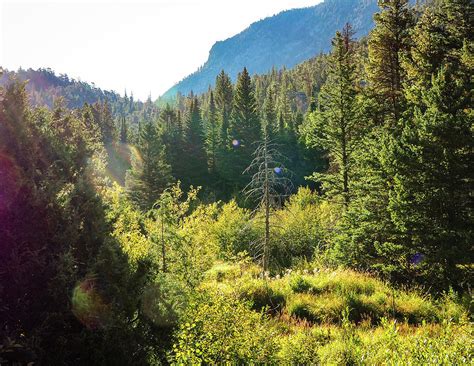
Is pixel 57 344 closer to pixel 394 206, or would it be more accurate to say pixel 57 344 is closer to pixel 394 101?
pixel 394 206

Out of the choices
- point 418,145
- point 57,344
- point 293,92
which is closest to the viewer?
point 57,344

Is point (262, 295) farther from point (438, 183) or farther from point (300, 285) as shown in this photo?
point (438, 183)

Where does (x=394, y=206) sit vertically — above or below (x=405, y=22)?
below

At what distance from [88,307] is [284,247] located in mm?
22085

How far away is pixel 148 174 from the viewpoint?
131 ft

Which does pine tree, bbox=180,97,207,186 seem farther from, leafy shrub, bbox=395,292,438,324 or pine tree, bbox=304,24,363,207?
leafy shrub, bbox=395,292,438,324

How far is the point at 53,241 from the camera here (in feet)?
18.6

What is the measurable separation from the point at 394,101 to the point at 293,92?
100545 mm

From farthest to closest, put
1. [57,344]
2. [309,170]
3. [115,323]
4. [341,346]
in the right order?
1. [309,170]
2. [341,346]
3. [115,323]
4. [57,344]

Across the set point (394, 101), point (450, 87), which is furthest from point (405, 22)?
point (450, 87)

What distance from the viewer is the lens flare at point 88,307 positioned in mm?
5582

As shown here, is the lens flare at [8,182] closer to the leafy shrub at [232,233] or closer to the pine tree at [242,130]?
the leafy shrub at [232,233]

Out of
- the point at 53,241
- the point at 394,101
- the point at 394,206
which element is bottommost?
the point at 394,206

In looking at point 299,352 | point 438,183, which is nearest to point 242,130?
point 438,183
